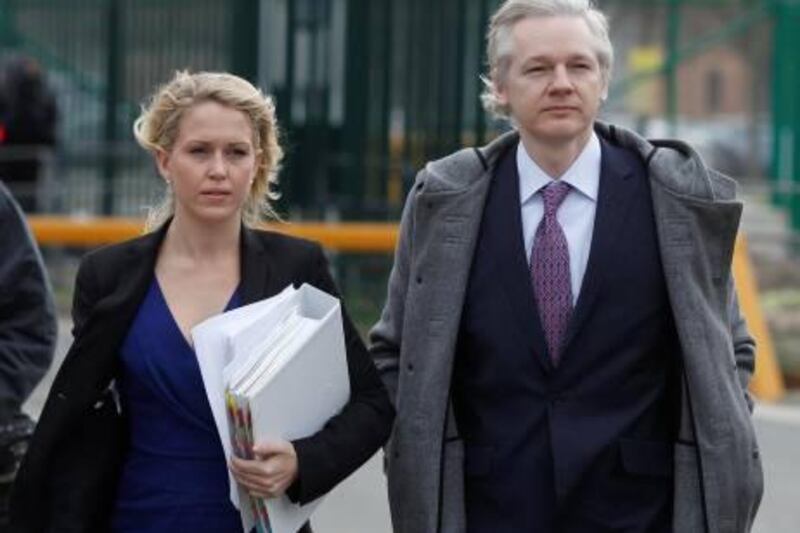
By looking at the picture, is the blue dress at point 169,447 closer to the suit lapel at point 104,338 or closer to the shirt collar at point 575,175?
the suit lapel at point 104,338

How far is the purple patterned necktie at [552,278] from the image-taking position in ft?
13.9

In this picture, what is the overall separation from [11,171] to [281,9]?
16.5ft

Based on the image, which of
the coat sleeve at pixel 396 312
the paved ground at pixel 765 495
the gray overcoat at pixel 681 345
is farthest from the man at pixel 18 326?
the paved ground at pixel 765 495

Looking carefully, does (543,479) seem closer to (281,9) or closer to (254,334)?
(254,334)

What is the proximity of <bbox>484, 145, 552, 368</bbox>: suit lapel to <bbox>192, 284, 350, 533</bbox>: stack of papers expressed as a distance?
34cm

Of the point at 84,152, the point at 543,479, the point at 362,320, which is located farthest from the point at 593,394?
the point at 84,152

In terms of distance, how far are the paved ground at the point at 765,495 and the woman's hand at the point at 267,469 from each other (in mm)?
4425

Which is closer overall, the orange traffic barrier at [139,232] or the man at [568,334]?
the man at [568,334]

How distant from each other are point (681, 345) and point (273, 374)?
79cm

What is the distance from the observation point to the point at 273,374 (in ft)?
13.1

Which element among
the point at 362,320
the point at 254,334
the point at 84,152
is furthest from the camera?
the point at 84,152

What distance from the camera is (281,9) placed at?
13578mm

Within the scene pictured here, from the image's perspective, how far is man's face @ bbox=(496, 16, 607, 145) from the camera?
4.17 meters

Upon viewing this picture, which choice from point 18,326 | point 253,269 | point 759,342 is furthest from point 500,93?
point 759,342
